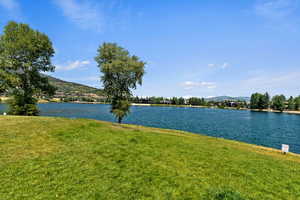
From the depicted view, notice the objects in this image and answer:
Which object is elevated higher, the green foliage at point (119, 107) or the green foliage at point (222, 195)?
the green foliage at point (119, 107)

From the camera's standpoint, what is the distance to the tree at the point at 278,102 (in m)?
135

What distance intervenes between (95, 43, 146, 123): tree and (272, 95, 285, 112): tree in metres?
156

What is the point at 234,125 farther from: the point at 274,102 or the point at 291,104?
the point at 291,104

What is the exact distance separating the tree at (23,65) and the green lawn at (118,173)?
61.1ft

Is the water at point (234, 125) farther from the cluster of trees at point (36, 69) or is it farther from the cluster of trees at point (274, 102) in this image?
the cluster of trees at point (274, 102)

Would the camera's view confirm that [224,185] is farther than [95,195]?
Yes

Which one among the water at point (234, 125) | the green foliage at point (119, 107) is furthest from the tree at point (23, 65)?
the water at point (234, 125)

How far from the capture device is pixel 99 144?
424 inches

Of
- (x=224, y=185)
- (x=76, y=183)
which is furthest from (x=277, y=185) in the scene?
(x=76, y=183)

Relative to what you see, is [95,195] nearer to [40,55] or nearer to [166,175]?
[166,175]

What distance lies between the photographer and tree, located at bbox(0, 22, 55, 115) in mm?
24641

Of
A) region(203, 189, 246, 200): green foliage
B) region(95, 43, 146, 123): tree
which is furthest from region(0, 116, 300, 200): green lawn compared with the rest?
region(95, 43, 146, 123): tree

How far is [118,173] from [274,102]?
17578 centimetres

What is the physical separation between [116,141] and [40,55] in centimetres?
2517
